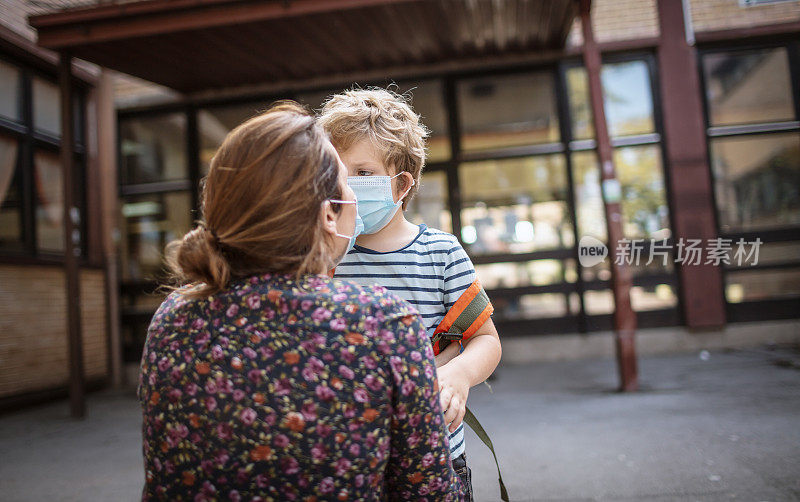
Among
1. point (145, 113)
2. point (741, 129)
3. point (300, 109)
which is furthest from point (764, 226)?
point (145, 113)

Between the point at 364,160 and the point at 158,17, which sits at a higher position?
the point at 158,17

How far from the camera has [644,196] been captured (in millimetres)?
A: 7691

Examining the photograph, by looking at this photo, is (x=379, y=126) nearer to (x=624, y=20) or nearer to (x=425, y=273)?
(x=425, y=273)

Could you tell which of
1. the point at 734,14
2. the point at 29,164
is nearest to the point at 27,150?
the point at 29,164

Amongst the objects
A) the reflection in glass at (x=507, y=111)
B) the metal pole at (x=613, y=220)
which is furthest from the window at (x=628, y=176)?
the metal pole at (x=613, y=220)

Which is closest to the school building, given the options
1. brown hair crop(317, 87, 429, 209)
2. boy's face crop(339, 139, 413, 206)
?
brown hair crop(317, 87, 429, 209)

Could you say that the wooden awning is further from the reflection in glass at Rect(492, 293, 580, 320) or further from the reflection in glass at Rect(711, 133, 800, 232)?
the reflection in glass at Rect(492, 293, 580, 320)

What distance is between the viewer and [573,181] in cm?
766

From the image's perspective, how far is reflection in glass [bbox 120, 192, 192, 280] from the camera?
8.13m

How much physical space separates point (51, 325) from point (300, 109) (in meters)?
6.82

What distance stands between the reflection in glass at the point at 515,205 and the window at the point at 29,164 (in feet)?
16.7

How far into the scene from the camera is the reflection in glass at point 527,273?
7676 mm

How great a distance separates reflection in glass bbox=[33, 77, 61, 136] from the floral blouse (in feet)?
24.1

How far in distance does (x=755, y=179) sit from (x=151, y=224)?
8.42 metres
